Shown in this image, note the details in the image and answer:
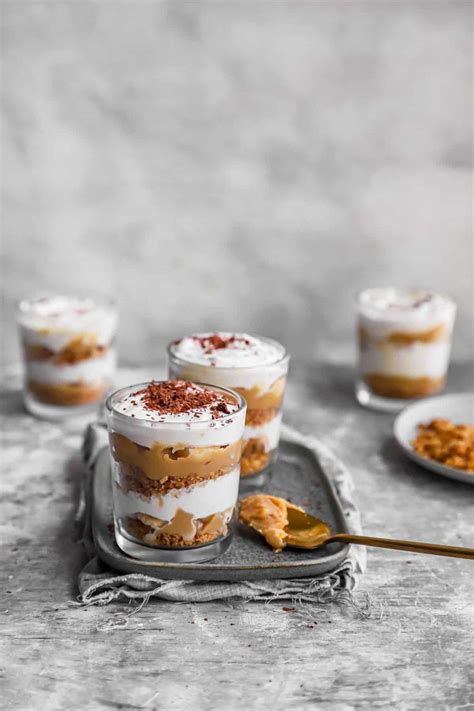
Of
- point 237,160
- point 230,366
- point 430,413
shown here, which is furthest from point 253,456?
point 237,160

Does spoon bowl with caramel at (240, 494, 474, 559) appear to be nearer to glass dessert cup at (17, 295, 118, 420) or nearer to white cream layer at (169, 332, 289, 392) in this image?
white cream layer at (169, 332, 289, 392)

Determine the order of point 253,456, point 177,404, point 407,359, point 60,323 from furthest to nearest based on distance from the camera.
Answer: point 407,359 → point 60,323 → point 253,456 → point 177,404

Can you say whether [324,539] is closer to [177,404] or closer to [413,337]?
[177,404]

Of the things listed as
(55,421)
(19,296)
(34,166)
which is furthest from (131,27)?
(55,421)

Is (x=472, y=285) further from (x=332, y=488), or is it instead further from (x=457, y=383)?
(x=332, y=488)

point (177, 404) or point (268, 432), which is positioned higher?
point (177, 404)

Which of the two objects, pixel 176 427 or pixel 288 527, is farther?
pixel 288 527
